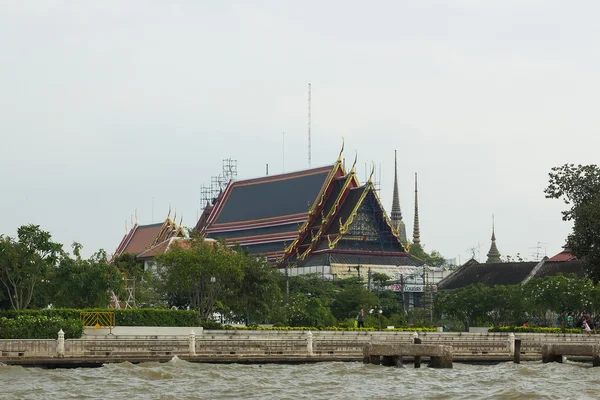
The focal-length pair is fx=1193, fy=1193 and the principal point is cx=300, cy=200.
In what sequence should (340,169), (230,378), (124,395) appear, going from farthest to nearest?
1. (340,169)
2. (230,378)
3. (124,395)

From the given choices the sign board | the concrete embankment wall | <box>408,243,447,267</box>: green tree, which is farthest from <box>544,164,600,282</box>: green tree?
<box>408,243,447,267</box>: green tree

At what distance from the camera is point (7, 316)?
49.8 meters

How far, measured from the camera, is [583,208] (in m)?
54.1

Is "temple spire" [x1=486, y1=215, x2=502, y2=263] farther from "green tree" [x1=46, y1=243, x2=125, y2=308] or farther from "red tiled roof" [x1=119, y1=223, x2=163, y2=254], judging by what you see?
"green tree" [x1=46, y1=243, x2=125, y2=308]

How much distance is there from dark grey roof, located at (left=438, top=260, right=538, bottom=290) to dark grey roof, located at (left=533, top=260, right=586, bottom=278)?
1047 millimetres

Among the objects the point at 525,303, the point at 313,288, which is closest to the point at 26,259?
the point at 525,303

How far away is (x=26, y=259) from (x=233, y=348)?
559 inches

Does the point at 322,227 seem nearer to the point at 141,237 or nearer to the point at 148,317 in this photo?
the point at 141,237

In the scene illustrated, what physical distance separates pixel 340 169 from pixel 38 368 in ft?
225

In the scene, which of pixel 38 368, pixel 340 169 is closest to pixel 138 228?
pixel 340 169

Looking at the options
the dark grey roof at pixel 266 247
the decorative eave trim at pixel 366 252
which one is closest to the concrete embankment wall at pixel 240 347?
the decorative eave trim at pixel 366 252

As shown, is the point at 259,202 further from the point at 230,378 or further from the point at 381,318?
the point at 230,378

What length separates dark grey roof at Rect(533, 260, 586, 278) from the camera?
88.1 meters

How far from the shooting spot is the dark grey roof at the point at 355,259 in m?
103
